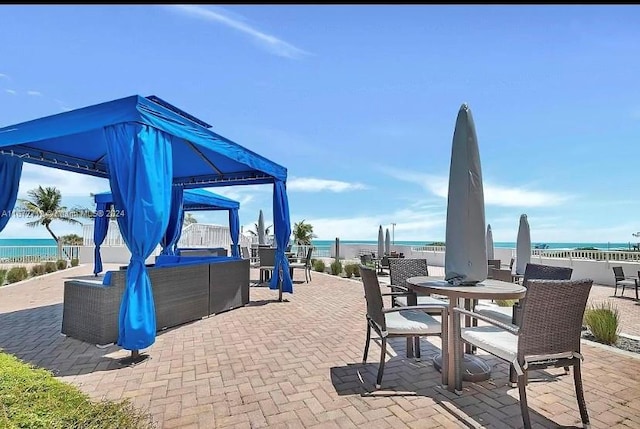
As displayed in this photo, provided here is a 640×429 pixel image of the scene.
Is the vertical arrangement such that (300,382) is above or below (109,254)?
below

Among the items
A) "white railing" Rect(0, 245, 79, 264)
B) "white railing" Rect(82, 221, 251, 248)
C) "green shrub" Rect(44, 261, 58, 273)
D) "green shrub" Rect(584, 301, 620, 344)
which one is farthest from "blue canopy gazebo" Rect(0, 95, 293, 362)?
"white railing" Rect(0, 245, 79, 264)

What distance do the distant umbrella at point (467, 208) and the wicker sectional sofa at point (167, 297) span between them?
3439mm

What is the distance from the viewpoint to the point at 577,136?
895 cm

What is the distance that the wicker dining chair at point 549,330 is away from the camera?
6.21 feet

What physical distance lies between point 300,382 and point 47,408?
164 cm

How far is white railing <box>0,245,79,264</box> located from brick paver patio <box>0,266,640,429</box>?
37.9ft

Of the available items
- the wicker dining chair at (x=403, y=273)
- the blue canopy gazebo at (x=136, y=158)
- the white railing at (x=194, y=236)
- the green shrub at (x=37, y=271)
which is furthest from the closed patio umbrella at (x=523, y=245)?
the green shrub at (x=37, y=271)

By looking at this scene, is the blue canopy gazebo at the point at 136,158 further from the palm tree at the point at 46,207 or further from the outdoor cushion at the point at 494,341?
the palm tree at the point at 46,207

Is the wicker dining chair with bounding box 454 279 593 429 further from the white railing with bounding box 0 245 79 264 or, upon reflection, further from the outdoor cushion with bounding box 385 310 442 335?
the white railing with bounding box 0 245 79 264

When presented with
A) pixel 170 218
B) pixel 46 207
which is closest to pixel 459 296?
pixel 170 218

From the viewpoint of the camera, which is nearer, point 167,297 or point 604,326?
point 604,326

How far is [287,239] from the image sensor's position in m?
6.23

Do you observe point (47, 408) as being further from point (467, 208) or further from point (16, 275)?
point (16, 275)

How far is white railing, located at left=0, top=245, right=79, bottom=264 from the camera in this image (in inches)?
531
